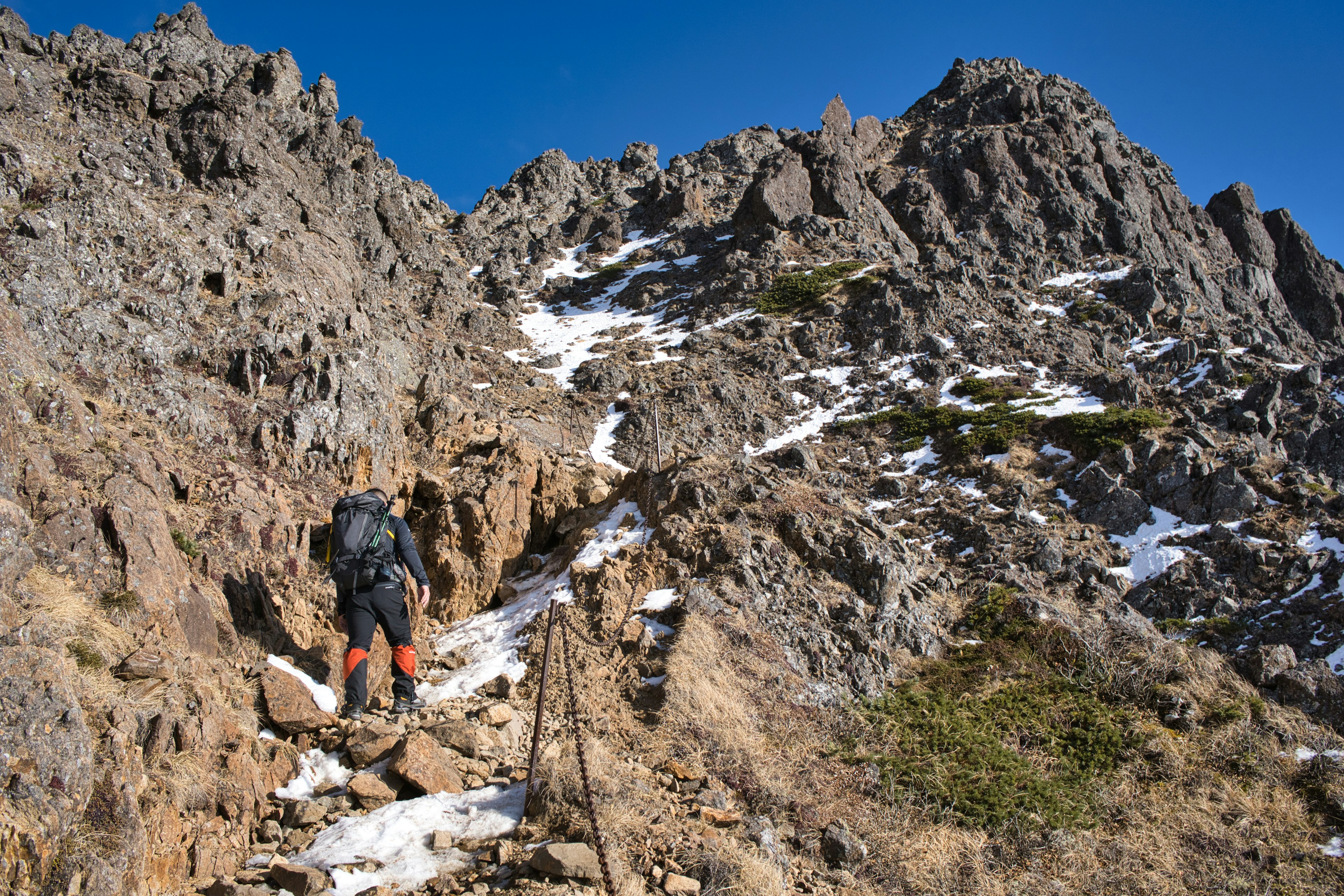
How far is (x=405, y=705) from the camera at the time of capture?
712 centimetres

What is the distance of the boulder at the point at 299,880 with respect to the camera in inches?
170

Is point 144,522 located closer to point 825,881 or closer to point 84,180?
point 825,881

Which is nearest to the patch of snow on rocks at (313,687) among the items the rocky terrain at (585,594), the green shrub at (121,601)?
the rocky terrain at (585,594)

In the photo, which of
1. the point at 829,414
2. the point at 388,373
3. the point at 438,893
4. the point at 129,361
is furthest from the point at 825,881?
the point at 829,414

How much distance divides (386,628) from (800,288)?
1505 inches

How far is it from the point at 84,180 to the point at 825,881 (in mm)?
19609

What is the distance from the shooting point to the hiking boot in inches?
281

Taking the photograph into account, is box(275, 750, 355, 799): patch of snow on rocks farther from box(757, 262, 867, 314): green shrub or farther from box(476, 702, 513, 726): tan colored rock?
box(757, 262, 867, 314): green shrub

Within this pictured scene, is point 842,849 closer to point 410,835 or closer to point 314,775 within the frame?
point 410,835

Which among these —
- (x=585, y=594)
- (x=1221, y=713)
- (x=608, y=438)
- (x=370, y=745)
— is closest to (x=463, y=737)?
(x=370, y=745)

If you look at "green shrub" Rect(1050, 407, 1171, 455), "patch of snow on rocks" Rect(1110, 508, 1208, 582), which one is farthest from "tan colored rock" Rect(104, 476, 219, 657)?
"green shrub" Rect(1050, 407, 1171, 455)

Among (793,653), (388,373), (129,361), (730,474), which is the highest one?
(388,373)

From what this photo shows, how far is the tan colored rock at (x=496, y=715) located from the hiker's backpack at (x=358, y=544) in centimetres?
184

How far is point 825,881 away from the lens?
17.7 feet
